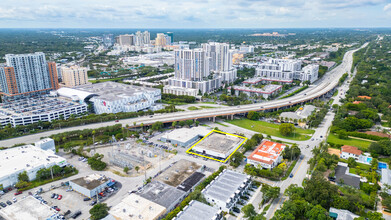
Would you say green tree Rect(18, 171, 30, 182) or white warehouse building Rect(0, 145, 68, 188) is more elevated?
white warehouse building Rect(0, 145, 68, 188)

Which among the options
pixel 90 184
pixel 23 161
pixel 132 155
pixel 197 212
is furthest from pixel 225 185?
pixel 23 161

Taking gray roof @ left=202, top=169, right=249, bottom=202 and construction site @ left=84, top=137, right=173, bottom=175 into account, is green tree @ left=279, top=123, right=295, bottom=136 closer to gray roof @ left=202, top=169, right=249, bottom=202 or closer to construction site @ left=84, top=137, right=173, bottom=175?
gray roof @ left=202, top=169, right=249, bottom=202

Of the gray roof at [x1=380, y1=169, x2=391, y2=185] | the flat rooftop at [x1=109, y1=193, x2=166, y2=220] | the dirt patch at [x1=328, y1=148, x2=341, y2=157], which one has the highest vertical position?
the gray roof at [x1=380, y1=169, x2=391, y2=185]

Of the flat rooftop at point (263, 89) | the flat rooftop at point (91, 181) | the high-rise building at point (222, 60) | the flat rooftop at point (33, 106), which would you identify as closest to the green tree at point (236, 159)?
the flat rooftop at point (91, 181)

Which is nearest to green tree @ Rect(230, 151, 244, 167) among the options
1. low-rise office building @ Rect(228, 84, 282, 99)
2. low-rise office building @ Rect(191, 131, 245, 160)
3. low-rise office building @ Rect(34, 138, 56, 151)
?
low-rise office building @ Rect(191, 131, 245, 160)

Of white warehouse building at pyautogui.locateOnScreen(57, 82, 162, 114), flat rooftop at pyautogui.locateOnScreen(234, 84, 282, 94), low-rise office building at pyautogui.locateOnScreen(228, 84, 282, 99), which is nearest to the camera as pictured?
white warehouse building at pyautogui.locateOnScreen(57, 82, 162, 114)

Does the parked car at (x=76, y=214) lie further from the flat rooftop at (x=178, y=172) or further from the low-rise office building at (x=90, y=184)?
the flat rooftop at (x=178, y=172)

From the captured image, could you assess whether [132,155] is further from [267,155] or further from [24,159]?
[267,155]

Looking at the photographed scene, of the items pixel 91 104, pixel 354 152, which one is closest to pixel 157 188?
pixel 354 152
